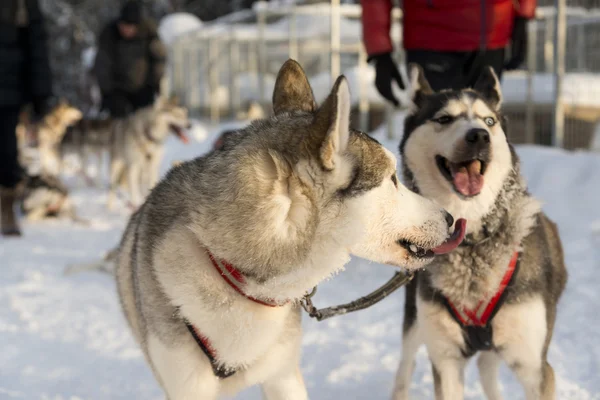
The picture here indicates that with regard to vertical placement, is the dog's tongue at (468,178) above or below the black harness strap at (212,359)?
above

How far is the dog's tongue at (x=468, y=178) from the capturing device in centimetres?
256

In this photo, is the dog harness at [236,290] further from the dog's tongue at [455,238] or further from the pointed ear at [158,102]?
the pointed ear at [158,102]

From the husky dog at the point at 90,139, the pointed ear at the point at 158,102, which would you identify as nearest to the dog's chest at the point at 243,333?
the pointed ear at the point at 158,102

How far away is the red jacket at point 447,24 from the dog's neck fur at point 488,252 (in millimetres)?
1058

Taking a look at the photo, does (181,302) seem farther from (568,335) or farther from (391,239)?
(568,335)

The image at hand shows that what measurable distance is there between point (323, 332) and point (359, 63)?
582 centimetres

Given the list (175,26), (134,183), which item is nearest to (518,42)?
(134,183)

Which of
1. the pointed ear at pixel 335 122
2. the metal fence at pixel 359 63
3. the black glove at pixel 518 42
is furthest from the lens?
the metal fence at pixel 359 63

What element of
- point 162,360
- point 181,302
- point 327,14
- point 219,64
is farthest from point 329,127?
point 219,64

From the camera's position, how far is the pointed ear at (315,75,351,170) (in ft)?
5.43

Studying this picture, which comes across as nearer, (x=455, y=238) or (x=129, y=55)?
(x=455, y=238)

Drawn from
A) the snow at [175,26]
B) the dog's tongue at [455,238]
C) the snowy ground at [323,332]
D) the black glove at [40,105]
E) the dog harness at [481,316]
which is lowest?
the snowy ground at [323,332]

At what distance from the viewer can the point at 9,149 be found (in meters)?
6.19

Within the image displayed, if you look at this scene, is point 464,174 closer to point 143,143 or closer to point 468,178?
point 468,178
